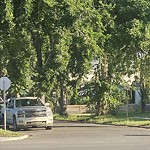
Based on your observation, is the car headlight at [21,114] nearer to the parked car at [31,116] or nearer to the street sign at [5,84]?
the parked car at [31,116]

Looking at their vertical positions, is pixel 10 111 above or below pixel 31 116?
above

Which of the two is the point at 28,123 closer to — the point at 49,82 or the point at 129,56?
the point at 49,82

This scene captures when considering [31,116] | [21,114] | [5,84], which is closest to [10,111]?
[21,114]

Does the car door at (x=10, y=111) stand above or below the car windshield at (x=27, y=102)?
below

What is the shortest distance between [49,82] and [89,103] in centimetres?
835

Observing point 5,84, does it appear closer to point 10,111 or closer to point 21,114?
point 21,114

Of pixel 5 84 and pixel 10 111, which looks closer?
pixel 5 84

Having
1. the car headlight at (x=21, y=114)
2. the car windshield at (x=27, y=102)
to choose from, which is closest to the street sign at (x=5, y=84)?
the car headlight at (x=21, y=114)

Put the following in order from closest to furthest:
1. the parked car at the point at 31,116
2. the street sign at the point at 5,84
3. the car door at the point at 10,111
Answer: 1. the street sign at the point at 5,84
2. the parked car at the point at 31,116
3. the car door at the point at 10,111

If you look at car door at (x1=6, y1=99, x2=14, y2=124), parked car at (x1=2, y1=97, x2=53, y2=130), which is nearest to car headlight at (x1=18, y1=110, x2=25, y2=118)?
parked car at (x1=2, y1=97, x2=53, y2=130)

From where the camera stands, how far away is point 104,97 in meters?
38.3

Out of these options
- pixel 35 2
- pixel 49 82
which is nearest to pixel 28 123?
pixel 49 82

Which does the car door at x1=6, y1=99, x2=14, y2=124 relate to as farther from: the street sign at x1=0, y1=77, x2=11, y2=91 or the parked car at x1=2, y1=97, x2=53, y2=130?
the street sign at x1=0, y1=77, x2=11, y2=91

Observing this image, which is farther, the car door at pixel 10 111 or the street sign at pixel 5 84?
the car door at pixel 10 111
